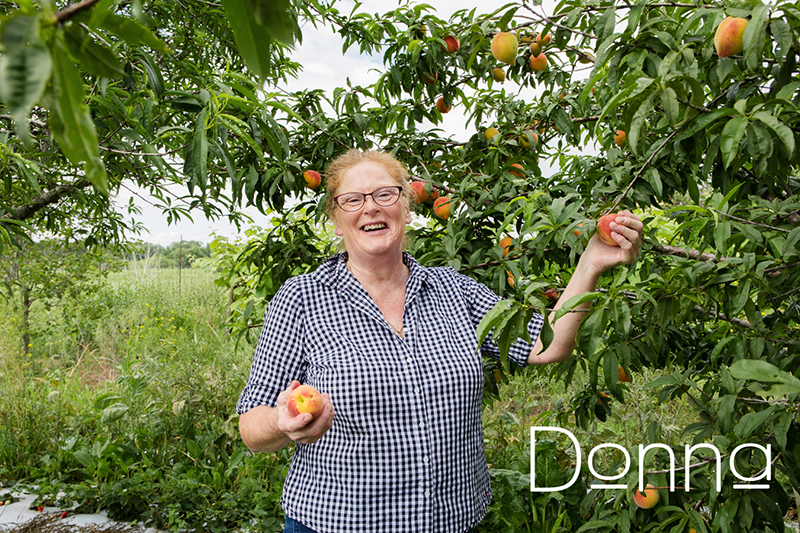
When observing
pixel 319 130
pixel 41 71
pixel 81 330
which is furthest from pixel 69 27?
pixel 81 330

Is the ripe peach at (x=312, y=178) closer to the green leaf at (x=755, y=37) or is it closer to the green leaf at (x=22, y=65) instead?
the green leaf at (x=755, y=37)

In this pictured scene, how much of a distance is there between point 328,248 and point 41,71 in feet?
6.48

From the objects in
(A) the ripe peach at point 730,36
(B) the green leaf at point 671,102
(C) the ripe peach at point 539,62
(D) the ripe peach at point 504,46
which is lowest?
(B) the green leaf at point 671,102

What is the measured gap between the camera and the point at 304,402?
41.3 inches

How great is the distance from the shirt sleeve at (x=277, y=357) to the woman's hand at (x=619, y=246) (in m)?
0.70

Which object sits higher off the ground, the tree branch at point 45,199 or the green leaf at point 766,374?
the tree branch at point 45,199

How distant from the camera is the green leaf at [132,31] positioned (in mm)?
347

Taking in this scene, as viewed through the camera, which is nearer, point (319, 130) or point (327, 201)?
point (327, 201)

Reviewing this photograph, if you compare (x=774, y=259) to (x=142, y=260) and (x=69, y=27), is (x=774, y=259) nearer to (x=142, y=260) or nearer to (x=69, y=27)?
(x=69, y=27)

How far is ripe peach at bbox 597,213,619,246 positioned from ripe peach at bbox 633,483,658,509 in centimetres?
71

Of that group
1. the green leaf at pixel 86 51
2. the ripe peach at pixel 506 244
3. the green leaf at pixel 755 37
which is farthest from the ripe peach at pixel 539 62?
the green leaf at pixel 86 51

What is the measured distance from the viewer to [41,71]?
11.2 inches

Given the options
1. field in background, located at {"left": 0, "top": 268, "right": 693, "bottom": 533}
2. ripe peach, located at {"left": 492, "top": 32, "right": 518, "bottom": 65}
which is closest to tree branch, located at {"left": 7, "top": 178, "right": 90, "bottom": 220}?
field in background, located at {"left": 0, "top": 268, "right": 693, "bottom": 533}

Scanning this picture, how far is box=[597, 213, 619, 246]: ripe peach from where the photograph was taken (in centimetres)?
114
